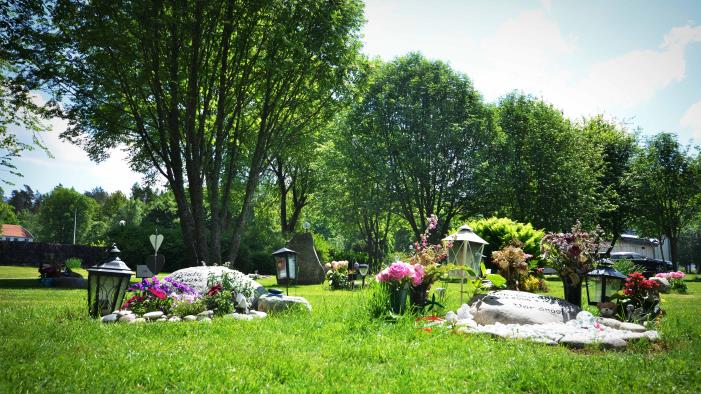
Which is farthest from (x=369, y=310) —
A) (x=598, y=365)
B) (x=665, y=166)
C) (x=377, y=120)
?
(x=665, y=166)

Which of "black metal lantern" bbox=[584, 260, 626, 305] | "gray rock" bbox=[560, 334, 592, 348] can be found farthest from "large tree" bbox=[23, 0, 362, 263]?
"gray rock" bbox=[560, 334, 592, 348]

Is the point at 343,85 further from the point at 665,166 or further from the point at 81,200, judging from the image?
the point at 81,200

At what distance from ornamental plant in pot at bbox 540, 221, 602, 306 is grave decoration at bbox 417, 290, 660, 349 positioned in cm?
69

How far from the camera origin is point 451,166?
27422 mm

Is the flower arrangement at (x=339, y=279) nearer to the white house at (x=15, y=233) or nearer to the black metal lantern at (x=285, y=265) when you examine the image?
the black metal lantern at (x=285, y=265)

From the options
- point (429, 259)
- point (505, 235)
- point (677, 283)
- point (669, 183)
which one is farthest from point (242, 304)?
point (669, 183)

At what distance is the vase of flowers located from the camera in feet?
26.5

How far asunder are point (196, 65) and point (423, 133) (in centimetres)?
1550

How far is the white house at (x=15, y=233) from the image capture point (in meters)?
78.4

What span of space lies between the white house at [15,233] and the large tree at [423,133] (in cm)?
7662

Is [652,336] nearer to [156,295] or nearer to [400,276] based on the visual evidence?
[400,276]

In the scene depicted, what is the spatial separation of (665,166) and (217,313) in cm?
3879

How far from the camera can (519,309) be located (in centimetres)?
780

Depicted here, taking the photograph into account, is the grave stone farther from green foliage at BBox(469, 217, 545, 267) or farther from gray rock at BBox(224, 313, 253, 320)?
gray rock at BBox(224, 313, 253, 320)
